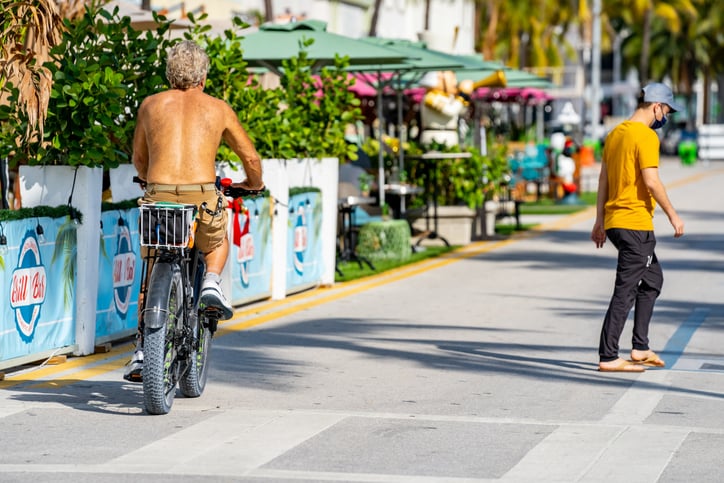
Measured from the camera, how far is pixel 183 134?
8.36 m

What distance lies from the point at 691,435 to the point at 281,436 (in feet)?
6.48

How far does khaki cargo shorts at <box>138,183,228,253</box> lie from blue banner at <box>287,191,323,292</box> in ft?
19.5

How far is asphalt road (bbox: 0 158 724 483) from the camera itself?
6891 mm

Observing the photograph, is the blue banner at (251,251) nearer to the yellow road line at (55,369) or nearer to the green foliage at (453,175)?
the yellow road line at (55,369)

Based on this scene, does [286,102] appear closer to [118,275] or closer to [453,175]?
[118,275]

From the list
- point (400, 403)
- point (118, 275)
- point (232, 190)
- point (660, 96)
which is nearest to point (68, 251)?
point (118, 275)

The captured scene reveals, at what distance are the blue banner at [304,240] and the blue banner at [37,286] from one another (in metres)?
4.37

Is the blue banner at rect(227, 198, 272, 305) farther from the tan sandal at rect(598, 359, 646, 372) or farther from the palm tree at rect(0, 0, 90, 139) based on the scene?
the tan sandal at rect(598, 359, 646, 372)

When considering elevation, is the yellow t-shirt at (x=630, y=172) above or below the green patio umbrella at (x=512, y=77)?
below

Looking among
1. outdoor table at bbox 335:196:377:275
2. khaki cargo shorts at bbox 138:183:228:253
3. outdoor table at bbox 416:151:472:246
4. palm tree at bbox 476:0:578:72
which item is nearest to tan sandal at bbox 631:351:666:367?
khaki cargo shorts at bbox 138:183:228:253

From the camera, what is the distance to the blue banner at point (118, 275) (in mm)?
10594

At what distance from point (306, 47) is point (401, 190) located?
3.42 meters

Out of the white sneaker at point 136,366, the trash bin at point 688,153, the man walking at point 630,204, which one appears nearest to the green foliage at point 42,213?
the white sneaker at point 136,366

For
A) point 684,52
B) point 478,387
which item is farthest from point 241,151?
point 684,52
